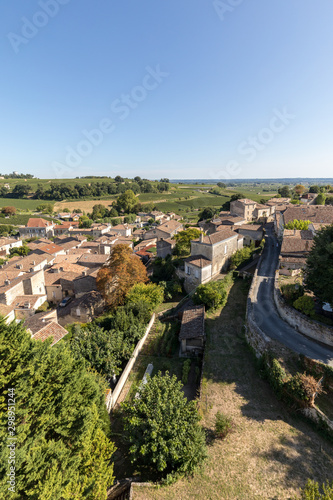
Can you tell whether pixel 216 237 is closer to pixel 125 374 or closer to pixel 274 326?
pixel 274 326

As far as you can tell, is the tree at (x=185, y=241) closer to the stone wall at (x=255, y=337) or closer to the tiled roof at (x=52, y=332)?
the stone wall at (x=255, y=337)

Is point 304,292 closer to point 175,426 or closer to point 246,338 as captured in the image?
point 246,338

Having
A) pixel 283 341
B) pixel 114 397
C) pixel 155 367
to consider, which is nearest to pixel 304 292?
pixel 283 341

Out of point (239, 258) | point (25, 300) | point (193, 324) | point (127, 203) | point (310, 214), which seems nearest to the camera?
point (193, 324)

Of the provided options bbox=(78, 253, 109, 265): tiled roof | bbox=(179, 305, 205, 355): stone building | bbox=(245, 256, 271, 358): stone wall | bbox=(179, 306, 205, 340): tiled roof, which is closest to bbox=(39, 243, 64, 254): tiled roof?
bbox=(78, 253, 109, 265): tiled roof

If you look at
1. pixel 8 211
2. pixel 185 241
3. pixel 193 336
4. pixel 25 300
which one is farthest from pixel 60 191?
pixel 193 336

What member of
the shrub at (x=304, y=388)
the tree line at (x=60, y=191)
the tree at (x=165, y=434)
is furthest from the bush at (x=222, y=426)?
the tree line at (x=60, y=191)
